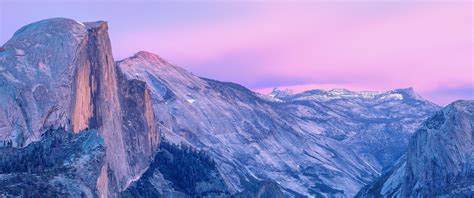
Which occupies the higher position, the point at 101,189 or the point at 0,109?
the point at 0,109

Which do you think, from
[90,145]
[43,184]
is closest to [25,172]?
[43,184]

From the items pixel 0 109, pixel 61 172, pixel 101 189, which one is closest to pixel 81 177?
pixel 61 172

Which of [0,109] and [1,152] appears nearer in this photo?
[1,152]

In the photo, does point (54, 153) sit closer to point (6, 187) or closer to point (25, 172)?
point (25, 172)

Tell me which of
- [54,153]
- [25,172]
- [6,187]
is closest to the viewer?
[6,187]

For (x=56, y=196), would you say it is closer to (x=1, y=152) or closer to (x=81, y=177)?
(x=81, y=177)

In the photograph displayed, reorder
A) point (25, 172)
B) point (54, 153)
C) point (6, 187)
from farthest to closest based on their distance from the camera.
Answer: point (54, 153)
point (25, 172)
point (6, 187)
